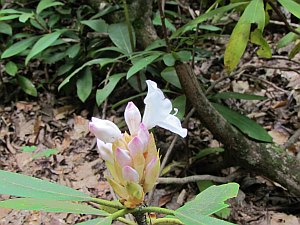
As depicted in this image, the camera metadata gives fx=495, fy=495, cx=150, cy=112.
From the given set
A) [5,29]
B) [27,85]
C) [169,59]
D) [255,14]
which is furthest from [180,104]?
[5,29]

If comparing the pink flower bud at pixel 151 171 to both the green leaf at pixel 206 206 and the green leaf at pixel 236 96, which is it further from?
the green leaf at pixel 236 96

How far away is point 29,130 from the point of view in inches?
101

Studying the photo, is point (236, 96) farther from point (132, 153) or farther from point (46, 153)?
point (132, 153)

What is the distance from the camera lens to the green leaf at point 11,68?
260 centimetres

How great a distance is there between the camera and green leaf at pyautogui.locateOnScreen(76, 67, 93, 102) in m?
2.42

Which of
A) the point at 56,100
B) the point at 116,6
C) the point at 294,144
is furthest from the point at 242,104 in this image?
the point at 56,100

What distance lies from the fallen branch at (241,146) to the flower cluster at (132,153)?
911 millimetres

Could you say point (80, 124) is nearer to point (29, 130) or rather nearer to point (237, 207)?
point (29, 130)

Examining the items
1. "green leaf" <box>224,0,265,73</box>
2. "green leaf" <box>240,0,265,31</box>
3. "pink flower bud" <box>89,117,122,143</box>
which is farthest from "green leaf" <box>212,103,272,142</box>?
"pink flower bud" <box>89,117,122,143</box>

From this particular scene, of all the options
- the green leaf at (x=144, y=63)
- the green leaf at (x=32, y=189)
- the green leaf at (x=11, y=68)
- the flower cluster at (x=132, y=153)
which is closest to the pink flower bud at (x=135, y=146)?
the flower cluster at (x=132, y=153)

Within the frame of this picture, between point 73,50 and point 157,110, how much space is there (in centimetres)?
173

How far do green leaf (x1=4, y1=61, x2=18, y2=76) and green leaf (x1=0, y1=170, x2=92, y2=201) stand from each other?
1925mm

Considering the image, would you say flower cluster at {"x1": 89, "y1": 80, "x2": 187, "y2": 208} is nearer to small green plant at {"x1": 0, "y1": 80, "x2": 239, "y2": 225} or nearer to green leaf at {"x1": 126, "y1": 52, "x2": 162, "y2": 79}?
small green plant at {"x1": 0, "y1": 80, "x2": 239, "y2": 225}

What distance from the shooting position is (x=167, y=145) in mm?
2113
